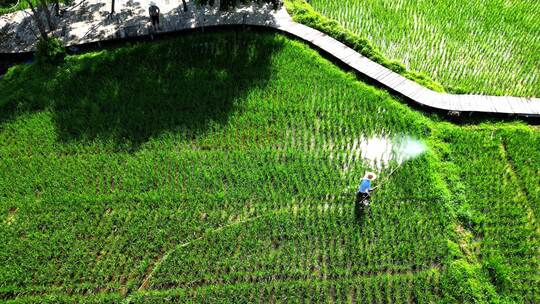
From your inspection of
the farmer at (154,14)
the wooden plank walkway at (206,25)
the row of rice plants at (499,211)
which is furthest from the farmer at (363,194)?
the farmer at (154,14)

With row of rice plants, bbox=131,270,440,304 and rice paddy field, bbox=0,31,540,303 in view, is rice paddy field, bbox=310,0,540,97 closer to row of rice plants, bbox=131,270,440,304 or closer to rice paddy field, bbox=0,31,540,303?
rice paddy field, bbox=0,31,540,303

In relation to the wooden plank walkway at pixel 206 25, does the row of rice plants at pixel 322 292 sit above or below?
below

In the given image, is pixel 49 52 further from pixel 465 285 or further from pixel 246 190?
pixel 465 285

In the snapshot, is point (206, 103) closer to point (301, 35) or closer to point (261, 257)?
point (301, 35)

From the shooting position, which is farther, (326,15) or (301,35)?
(326,15)

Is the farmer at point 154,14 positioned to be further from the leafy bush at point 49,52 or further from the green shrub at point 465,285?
the green shrub at point 465,285


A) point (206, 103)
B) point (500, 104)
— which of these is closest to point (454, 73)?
point (500, 104)
